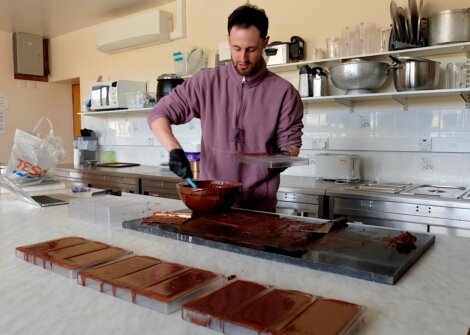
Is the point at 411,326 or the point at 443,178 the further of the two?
the point at 443,178

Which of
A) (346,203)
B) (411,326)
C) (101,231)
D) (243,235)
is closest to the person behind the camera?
(411,326)

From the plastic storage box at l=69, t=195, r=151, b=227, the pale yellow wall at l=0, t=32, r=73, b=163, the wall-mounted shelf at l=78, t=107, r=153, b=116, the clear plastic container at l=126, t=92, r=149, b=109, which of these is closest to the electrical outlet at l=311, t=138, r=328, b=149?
the wall-mounted shelf at l=78, t=107, r=153, b=116

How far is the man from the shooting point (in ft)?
6.34

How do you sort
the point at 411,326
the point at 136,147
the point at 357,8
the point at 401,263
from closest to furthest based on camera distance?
1. the point at 411,326
2. the point at 401,263
3. the point at 357,8
4. the point at 136,147

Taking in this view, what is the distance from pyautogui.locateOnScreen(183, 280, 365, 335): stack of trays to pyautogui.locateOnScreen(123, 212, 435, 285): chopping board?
0.75 ft

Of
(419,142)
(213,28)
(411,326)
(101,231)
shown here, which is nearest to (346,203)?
(419,142)

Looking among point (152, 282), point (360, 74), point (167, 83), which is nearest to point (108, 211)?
point (152, 282)

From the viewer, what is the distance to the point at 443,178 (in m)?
2.98

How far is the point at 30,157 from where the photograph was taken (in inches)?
90.7

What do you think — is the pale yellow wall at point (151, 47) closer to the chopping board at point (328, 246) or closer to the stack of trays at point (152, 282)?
the chopping board at point (328, 246)

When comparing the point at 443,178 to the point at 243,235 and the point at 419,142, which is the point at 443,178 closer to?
the point at 419,142

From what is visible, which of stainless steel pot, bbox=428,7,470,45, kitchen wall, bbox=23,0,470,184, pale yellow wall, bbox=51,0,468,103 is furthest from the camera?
pale yellow wall, bbox=51,0,468,103

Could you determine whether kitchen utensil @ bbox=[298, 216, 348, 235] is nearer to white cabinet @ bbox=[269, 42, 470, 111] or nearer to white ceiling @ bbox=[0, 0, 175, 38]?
white cabinet @ bbox=[269, 42, 470, 111]

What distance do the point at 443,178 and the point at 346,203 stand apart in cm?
83
